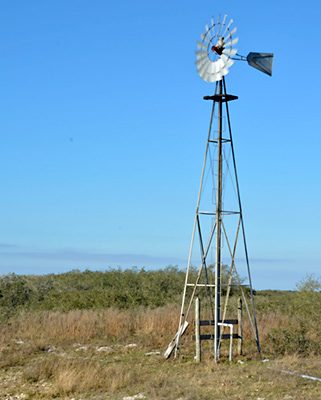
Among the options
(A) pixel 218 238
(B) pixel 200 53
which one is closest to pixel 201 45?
(B) pixel 200 53

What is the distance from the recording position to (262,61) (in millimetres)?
13805

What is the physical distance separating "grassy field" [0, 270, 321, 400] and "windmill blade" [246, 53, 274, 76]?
7097 millimetres

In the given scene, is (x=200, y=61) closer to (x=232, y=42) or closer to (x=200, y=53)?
(x=200, y=53)

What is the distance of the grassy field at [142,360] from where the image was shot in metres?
10.1

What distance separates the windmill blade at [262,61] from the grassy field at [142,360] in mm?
7097

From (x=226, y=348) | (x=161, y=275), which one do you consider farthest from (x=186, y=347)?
(x=161, y=275)

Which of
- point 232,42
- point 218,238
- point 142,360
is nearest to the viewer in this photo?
point 218,238

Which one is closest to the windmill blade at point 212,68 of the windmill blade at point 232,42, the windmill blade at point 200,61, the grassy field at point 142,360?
the windmill blade at point 200,61

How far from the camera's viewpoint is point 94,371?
1070 centimetres

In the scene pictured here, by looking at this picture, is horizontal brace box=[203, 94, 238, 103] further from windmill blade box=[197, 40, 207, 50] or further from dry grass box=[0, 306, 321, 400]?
dry grass box=[0, 306, 321, 400]

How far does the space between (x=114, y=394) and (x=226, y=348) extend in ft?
19.1

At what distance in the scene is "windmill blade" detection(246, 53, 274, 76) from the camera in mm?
13625

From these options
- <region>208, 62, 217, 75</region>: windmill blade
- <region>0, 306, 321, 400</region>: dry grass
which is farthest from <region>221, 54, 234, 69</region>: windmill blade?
<region>0, 306, 321, 400</region>: dry grass

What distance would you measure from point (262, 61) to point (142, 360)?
838 centimetres
